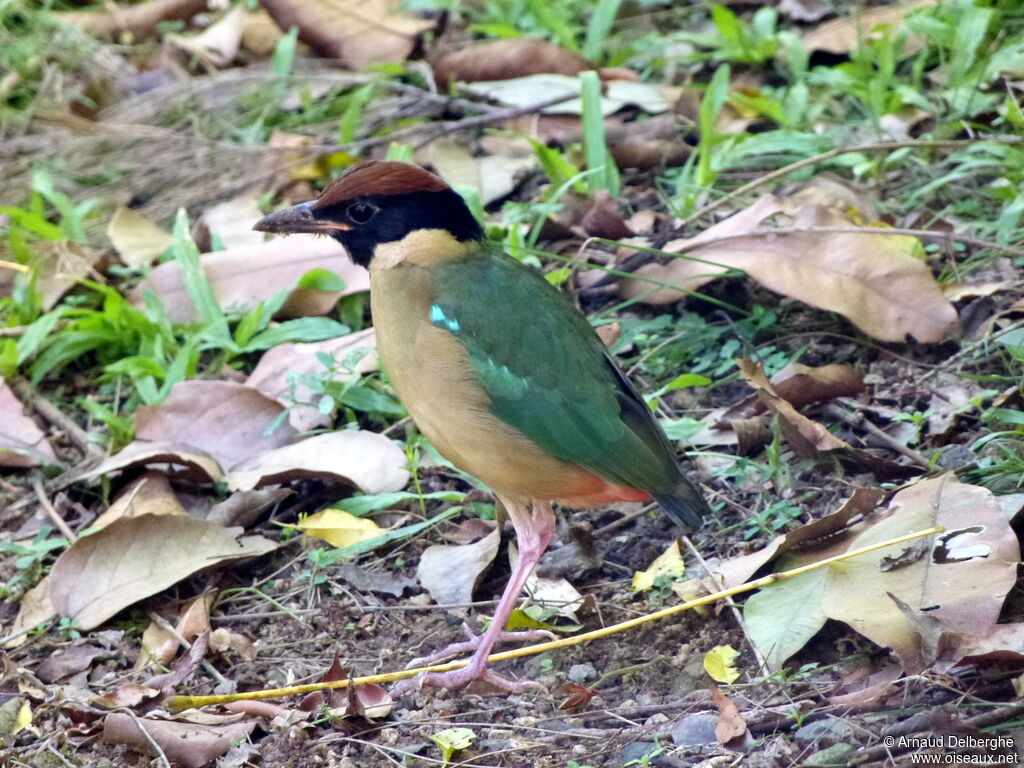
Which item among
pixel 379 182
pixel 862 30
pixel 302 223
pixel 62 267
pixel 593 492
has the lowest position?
pixel 62 267

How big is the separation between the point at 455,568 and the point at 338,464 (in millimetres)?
655

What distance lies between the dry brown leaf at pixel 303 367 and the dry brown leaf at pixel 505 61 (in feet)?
7.55

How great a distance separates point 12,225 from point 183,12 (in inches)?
115

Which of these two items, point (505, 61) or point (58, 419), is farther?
point (505, 61)

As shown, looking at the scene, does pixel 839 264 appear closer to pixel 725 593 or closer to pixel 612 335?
pixel 612 335

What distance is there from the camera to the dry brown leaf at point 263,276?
5.64 metres

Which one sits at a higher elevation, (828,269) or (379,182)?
(379,182)

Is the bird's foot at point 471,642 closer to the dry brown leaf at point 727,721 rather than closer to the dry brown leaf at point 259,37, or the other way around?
the dry brown leaf at point 727,721

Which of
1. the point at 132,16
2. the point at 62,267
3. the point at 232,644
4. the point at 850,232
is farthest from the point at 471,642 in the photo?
the point at 132,16

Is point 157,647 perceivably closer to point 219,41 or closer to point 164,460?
point 164,460

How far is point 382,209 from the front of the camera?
14.1ft

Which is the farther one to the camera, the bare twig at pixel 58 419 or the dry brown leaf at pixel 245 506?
the bare twig at pixel 58 419

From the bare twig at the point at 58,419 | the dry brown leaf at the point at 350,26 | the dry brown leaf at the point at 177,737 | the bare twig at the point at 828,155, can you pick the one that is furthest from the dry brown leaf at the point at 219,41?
the dry brown leaf at the point at 177,737

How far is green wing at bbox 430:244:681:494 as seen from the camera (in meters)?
3.99
